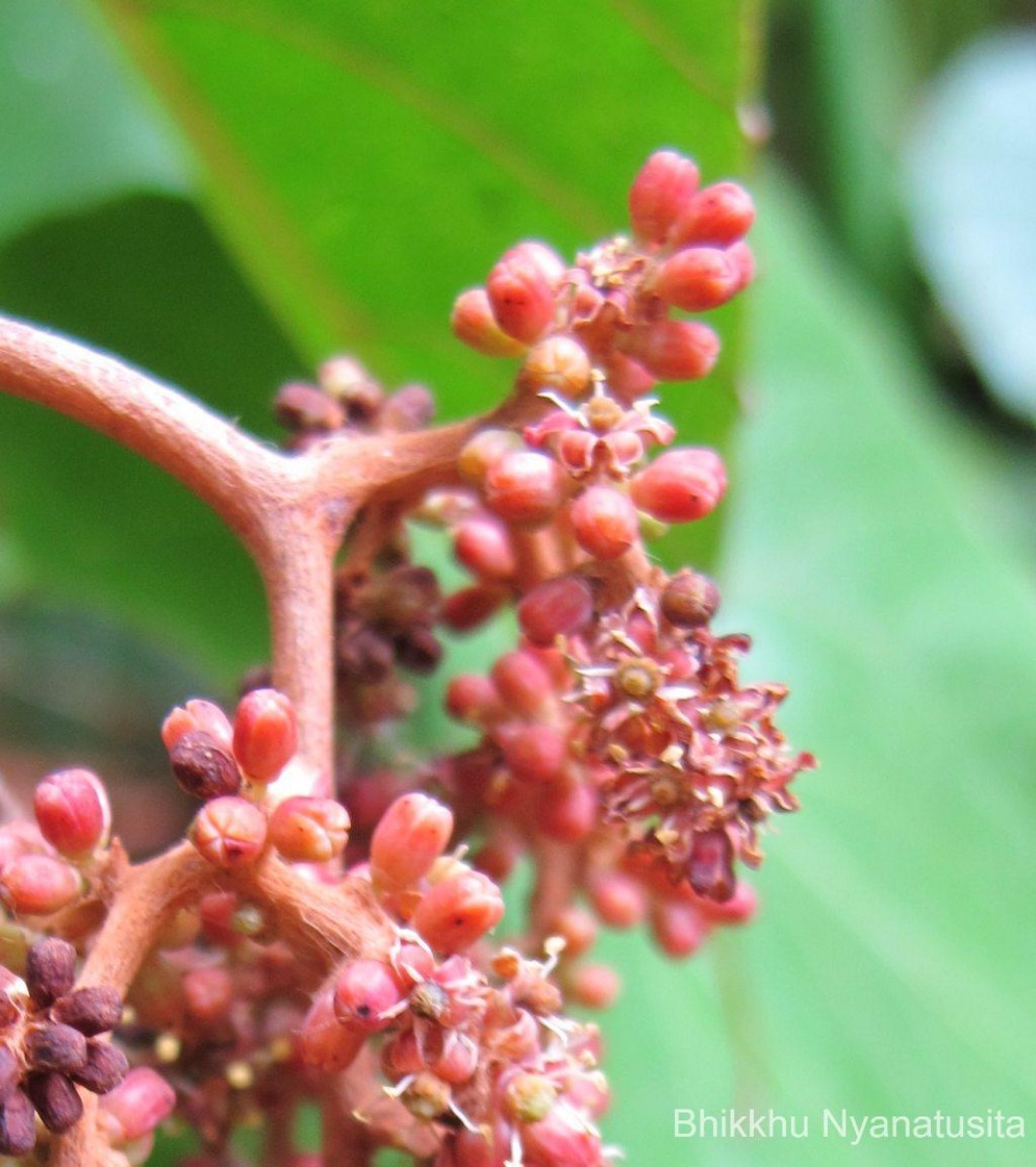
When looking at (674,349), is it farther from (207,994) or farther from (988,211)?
(988,211)

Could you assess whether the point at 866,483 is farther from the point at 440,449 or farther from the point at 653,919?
the point at 440,449

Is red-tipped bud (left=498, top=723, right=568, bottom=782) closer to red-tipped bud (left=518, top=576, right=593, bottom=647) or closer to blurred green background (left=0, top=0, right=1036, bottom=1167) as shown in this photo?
red-tipped bud (left=518, top=576, right=593, bottom=647)

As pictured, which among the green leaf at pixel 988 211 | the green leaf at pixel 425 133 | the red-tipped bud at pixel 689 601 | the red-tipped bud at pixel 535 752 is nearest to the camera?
the red-tipped bud at pixel 689 601

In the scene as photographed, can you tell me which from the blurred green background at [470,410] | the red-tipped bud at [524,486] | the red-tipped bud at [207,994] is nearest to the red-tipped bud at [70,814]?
the red-tipped bud at [207,994]

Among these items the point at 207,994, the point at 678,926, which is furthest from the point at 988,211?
the point at 207,994

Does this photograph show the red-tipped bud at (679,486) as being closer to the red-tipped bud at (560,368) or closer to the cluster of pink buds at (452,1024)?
the red-tipped bud at (560,368)

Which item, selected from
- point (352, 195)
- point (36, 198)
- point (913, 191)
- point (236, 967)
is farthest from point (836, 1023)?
point (913, 191)

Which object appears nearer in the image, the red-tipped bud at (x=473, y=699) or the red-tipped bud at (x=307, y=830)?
the red-tipped bud at (x=307, y=830)

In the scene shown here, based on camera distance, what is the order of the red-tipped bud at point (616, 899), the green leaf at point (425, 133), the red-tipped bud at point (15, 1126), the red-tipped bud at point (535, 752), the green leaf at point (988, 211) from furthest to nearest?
the green leaf at point (988, 211), the green leaf at point (425, 133), the red-tipped bud at point (616, 899), the red-tipped bud at point (535, 752), the red-tipped bud at point (15, 1126)
